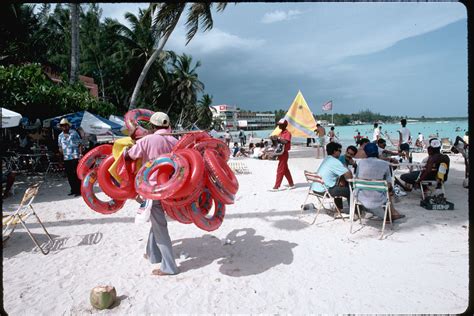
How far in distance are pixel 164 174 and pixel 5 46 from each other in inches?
580

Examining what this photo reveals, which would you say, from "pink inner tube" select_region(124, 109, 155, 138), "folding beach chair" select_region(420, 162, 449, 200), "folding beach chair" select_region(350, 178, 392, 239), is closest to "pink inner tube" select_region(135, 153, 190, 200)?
"pink inner tube" select_region(124, 109, 155, 138)

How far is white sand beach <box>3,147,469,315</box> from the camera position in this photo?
9.48 ft

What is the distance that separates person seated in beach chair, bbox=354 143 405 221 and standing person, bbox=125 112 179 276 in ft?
9.36

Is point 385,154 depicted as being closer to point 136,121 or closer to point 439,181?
point 439,181

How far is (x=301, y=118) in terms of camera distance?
1509 cm

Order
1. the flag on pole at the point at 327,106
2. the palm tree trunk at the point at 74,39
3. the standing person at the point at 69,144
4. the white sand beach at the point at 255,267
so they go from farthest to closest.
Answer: the flag on pole at the point at 327,106, the palm tree trunk at the point at 74,39, the standing person at the point at 69,144, the white sand beach at the point at 255,267

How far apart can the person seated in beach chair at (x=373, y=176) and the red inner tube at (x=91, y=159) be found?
11.8 feet

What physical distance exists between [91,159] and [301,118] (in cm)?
1247

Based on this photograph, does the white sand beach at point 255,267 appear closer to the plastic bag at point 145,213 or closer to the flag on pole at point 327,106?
the plastic bag at point 145,213

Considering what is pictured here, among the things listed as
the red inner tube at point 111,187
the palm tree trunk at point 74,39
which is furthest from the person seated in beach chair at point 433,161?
the palm tree trunk at point 74,39

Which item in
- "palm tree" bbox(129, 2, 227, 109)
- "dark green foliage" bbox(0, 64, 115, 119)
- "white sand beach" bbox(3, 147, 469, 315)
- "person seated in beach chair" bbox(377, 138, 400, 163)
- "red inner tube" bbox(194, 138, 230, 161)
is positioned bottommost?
"white sand beach" bbox(3, 147, 469, 315)

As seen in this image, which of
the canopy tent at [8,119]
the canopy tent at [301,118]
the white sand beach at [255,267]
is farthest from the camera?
the canopy tent at [301,118]

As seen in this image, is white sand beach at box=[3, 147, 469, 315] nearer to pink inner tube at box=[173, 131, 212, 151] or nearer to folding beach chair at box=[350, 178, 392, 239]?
folding beach chair at box=[350, 178, 392, 239]

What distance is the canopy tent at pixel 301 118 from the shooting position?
15.0 meters
